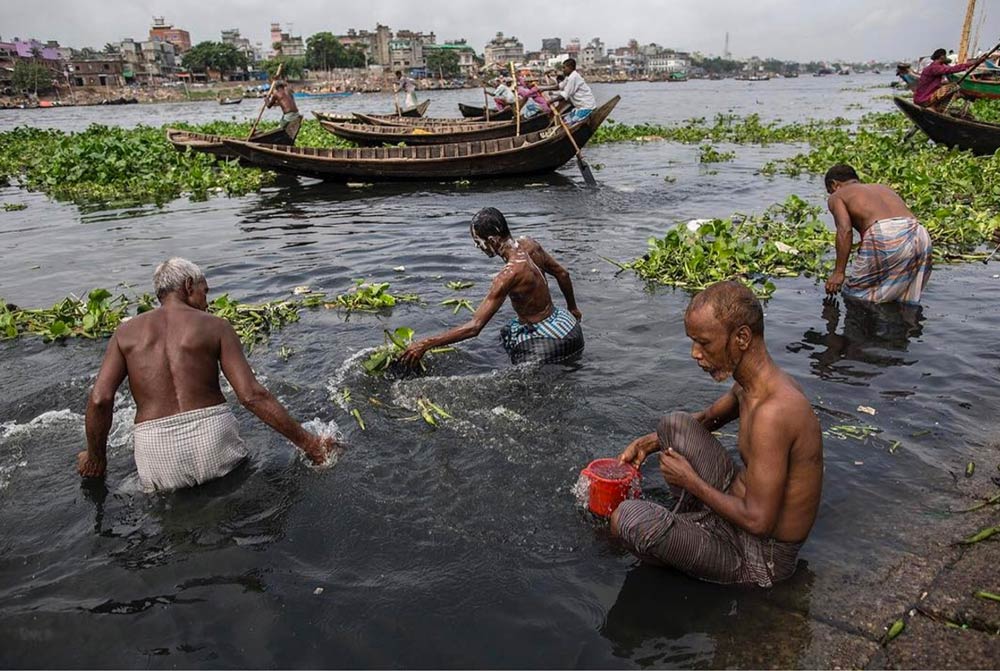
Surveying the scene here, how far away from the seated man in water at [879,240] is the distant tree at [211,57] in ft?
422

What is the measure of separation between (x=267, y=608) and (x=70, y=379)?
13.2ft

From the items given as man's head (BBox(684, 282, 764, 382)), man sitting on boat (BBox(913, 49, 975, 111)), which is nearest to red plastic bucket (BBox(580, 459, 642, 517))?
man's head (BBox(684, 282, 764, 382))

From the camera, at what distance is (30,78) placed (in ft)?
284

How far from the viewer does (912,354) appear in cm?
583

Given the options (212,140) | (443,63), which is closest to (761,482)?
(212,140)

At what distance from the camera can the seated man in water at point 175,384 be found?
385 cm

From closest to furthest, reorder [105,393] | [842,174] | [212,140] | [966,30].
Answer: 1. [105,393]
2. [842,174]
3. [212,140]
4. [966,30]

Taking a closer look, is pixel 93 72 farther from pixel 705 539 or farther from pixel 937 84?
pixel 705 539

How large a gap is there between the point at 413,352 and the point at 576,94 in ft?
43.9

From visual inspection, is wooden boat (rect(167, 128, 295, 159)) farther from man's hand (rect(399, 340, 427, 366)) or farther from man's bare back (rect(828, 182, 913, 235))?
man's bare back (rect(828, 182, 913, 235))

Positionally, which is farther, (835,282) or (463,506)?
(835,282)

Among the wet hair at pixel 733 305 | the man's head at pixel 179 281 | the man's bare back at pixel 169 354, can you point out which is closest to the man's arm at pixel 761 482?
the wet hair at pixel 733 305

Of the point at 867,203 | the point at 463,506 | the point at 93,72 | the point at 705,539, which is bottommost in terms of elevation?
the point at 463,506

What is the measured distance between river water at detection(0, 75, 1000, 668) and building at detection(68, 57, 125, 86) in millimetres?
119469
